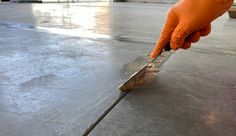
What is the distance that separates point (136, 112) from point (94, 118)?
17 centimetres

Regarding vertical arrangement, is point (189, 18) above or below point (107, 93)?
above

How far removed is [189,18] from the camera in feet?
4.17

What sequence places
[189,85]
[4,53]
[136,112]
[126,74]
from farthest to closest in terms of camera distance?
[4,53] → [126,74] → [189,85] → [136,112]

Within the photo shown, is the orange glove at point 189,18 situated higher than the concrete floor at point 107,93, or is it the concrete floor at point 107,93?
the orange glove at point 189,18

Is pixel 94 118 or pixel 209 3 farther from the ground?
pixel 209 3

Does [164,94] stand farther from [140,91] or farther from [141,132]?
[141,132]

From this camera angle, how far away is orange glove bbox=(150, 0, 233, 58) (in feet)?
4.09

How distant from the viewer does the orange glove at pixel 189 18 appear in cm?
125

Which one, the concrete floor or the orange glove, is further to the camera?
the orange glove

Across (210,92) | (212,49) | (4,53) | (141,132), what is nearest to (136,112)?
(141,132)

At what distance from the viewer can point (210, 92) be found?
140 cm

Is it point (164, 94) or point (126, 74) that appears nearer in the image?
point (164, 94)

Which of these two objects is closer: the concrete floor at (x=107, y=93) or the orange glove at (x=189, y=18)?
the concrete floor at (x=107, y=93)

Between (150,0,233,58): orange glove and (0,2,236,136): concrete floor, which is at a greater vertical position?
(150,0,233,58): orange glove
